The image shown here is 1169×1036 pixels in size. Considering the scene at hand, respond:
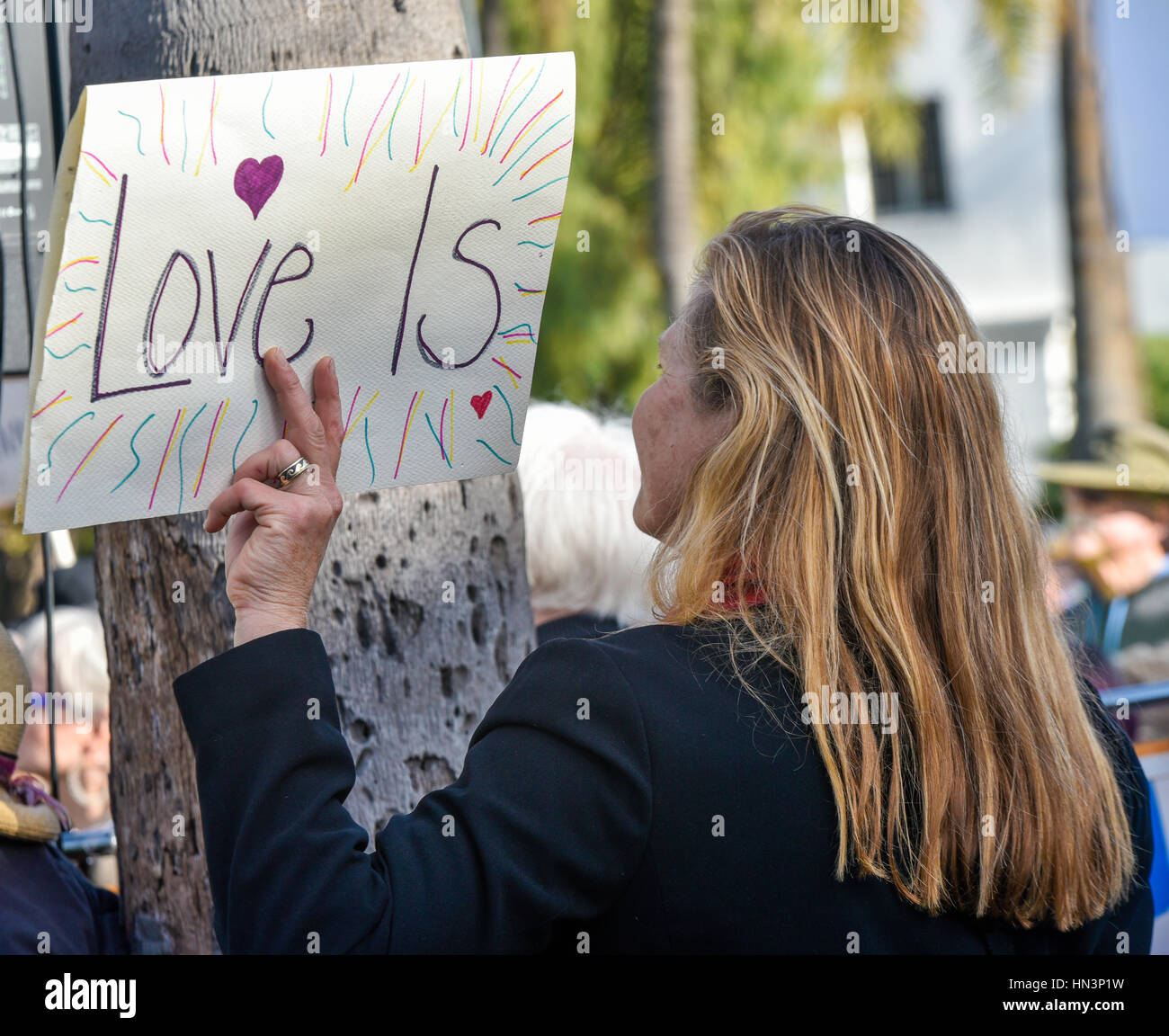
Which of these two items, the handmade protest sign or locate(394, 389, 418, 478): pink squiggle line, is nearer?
the handmade protest sign

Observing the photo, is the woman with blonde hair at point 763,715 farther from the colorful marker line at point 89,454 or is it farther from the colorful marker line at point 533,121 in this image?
the colorful marker line at point 533,121

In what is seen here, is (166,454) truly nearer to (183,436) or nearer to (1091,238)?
(183,436)

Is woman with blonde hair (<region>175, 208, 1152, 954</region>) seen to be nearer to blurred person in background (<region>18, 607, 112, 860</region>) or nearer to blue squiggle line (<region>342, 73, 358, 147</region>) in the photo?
blue squiggle line (<region>342, 73, 358, 147</region>)

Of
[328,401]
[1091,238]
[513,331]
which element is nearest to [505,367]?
[513,331]

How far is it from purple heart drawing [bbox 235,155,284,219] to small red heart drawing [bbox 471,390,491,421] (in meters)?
0.37

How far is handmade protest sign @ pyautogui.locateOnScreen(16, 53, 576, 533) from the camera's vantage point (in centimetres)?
123

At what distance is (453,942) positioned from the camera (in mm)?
1176

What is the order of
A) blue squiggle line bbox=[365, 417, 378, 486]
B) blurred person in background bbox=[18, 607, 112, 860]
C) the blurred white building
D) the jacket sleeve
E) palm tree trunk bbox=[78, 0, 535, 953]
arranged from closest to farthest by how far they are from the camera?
the jacket sleeve, blue squiggle line bbox=[365, 417, 378, 486], palm tree trunk bbox=[78, 0, 535, 953], blurred person in background bbox=[18, 607, 112, 860], the blurred white building

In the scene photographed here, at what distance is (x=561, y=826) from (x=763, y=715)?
9.6 inches

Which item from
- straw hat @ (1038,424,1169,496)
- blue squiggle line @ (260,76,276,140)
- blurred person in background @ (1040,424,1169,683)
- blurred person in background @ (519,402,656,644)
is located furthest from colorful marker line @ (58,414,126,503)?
straw hat @ (1038,424,1169,496)

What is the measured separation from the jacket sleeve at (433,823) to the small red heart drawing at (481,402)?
0.40 m

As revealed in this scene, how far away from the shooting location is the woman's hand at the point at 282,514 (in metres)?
1.32

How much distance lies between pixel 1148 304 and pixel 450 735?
1817 centimetres
